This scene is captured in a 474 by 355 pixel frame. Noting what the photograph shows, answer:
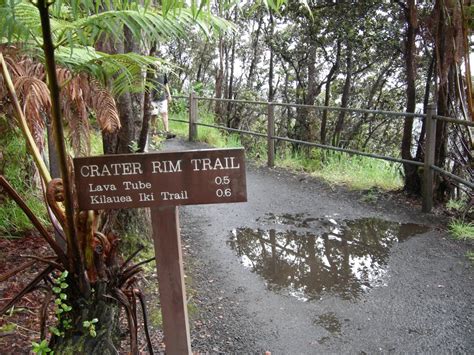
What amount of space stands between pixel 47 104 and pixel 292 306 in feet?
6.64

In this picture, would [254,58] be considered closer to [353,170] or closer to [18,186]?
[353,170]

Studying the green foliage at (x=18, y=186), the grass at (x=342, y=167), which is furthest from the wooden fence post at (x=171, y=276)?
the grass at (x=342, y=167)

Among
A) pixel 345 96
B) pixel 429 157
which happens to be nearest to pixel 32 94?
pixel 429 157

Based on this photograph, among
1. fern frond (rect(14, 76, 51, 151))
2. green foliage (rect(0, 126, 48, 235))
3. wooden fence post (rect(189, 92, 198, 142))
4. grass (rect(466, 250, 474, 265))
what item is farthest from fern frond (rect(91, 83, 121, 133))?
wooden fence post (rect(189, 92, 198, 142))

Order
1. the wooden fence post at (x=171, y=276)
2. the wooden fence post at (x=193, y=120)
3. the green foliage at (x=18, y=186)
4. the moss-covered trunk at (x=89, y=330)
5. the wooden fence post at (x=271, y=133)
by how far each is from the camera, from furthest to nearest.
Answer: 1. the wooden fence post at (x=193, y=120)
2. the wooden fence post at (x=271, y=133)
3. the green foliage at (x=18, y=186)
4. the moss-covered trunk at (x=89, y=330)
5. the wooden fence post at (x=171, y=276)

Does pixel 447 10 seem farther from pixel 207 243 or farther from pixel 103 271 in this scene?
pixel 103 271

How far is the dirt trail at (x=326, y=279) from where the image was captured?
8.89ft

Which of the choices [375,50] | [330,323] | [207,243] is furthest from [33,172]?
[375,50]

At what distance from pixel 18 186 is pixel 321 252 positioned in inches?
107

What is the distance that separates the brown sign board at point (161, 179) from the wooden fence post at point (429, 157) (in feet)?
11.6

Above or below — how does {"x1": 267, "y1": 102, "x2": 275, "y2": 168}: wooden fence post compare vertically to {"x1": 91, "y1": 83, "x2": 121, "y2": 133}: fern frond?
below

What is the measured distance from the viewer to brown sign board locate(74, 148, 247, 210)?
1.80 m

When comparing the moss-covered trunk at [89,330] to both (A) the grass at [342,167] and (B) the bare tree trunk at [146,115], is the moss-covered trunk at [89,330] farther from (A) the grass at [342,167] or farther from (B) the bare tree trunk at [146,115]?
(A) the grass at [342,167]

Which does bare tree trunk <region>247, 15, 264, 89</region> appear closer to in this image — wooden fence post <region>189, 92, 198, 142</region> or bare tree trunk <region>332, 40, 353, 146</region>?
bare tree trunk <region>332, 40, 353, 146</region>
